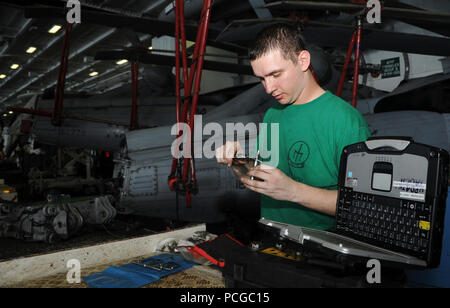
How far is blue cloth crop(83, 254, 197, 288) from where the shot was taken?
3.49ft

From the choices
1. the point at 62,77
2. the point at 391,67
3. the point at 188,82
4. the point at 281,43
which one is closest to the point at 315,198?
the point at 281,43

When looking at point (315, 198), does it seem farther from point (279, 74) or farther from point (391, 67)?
point (391, 67)

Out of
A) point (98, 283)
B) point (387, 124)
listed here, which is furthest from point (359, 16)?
point (98, 283)

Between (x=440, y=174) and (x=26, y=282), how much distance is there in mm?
1310

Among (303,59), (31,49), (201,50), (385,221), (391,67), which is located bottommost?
(385,221)

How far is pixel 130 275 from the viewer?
3.73 ft

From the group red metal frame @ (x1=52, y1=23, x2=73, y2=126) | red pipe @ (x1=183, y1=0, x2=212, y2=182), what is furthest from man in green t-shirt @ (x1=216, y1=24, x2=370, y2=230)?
red metal frame @ (x1=52, y1=23, x2=73, y2=126)

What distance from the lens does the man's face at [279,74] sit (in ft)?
4.32

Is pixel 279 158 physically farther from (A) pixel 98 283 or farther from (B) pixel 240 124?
(B) pixel 240 124

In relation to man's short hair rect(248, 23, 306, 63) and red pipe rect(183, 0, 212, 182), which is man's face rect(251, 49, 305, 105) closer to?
man's short hair rect(248, 23, 306, 63)

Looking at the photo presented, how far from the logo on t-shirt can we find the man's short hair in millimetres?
364

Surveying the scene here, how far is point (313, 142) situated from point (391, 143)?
1.56 ft

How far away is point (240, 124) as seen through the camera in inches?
155
